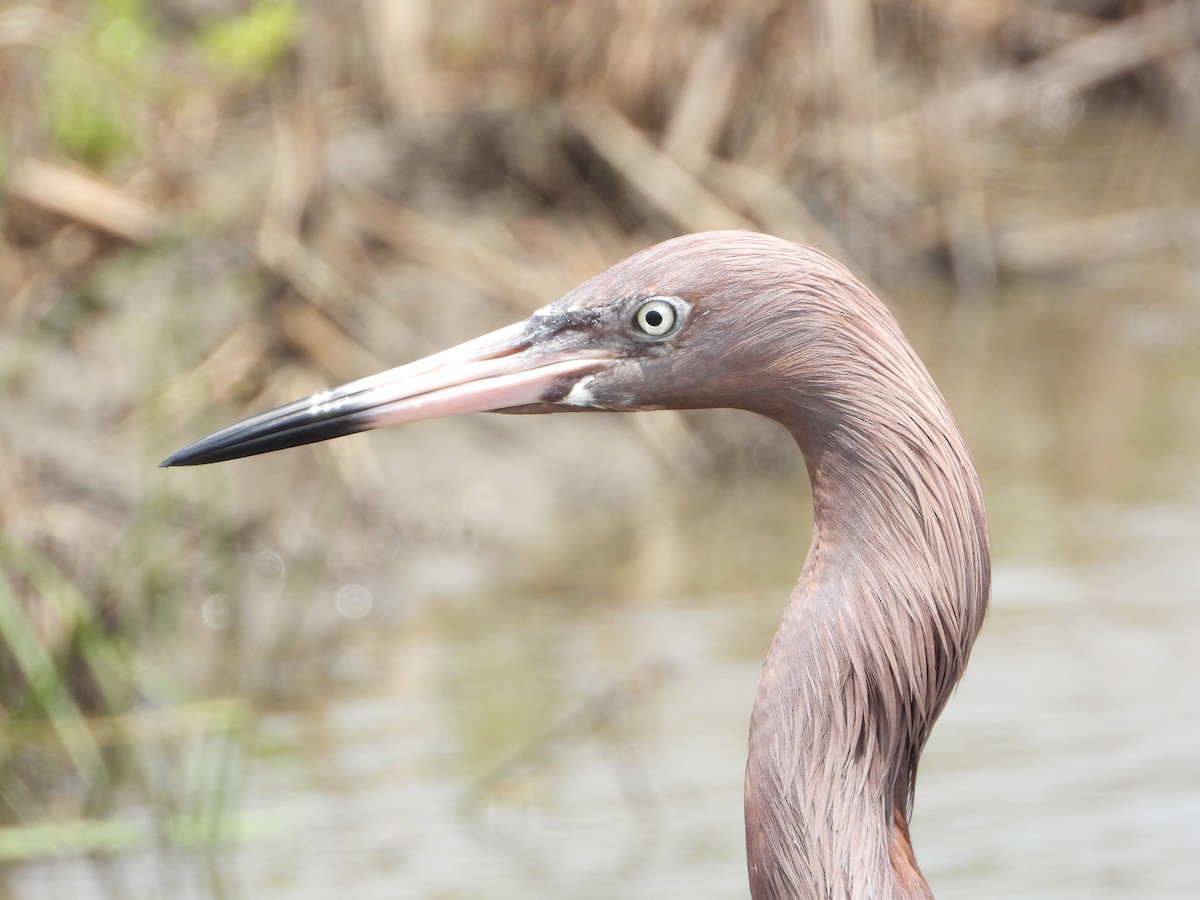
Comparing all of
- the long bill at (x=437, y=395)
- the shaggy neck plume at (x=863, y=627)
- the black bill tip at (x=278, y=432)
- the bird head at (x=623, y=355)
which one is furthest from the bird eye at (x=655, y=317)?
the black bill tip at (x=278, y=432)

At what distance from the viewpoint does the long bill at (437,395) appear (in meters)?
3.25

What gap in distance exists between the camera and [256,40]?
23.5 ft

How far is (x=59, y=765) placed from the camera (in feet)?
18.3

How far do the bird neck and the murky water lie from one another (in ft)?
6.65

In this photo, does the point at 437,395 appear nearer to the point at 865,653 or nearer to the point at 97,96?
the point at 865,653

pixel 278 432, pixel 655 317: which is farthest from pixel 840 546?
pixel 278 432

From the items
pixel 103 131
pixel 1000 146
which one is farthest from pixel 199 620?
pixel 1000 146

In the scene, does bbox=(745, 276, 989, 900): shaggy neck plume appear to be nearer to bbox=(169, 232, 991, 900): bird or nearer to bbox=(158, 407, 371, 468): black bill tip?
bbox=(169, 232, 991, 900): bird

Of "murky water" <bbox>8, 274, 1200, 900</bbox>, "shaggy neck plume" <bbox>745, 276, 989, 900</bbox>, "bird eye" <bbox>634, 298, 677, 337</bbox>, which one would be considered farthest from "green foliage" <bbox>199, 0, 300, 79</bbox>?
"shaggy neck plume" <bbox>745, 276, 989, 900</bbox>

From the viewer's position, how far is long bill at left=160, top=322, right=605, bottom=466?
3.25m

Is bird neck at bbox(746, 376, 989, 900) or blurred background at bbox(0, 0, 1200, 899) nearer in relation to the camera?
bird neck at bbox(746, 376, 989, 900)

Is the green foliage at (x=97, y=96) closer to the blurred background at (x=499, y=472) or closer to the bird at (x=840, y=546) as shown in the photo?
the blurred background at (x=499, y=472)

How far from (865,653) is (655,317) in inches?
26.7

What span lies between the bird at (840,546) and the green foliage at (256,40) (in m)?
4.42
